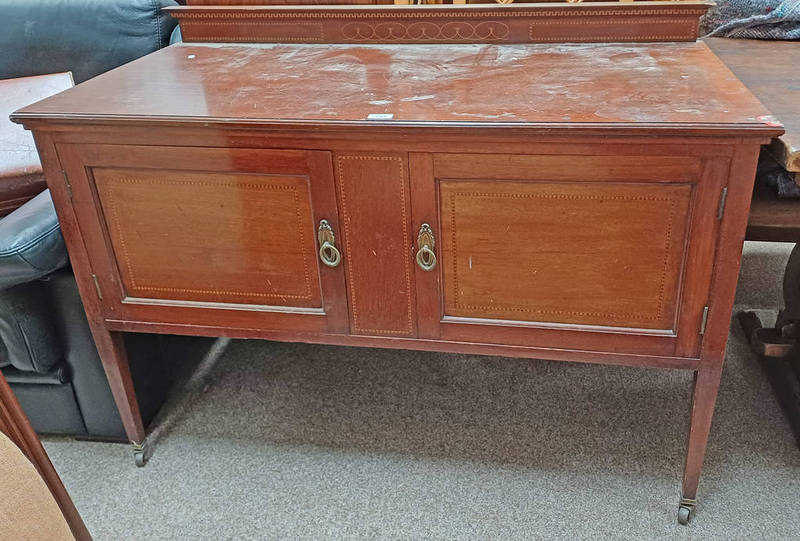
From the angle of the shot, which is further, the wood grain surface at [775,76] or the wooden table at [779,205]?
the wooden table at [779,205]

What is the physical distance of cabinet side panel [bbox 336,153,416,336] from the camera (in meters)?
1.16

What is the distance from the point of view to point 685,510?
4.43 feet

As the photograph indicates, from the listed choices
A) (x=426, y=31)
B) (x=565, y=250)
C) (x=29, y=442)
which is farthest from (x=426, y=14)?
(x=29, y=442)

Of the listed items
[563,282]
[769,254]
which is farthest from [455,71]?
[769,254]

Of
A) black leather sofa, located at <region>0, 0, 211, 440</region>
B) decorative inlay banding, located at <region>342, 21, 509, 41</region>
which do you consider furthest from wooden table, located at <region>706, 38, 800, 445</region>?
black leather sofa, located at <region>0, 0, 211, 440</region>

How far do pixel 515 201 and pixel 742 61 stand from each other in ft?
2.57

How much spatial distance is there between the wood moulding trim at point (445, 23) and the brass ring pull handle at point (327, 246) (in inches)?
21.3

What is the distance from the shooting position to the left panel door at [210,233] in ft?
3.95

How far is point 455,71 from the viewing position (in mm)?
1327

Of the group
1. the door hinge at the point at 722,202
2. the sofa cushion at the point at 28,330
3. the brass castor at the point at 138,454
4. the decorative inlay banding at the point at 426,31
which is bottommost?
the brass castor at the point at 138,454

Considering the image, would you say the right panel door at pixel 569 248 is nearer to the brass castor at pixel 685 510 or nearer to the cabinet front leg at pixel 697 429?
the cabinet front leg at pixel 697 429

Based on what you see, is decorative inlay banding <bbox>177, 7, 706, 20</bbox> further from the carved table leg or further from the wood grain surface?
the carved table leg

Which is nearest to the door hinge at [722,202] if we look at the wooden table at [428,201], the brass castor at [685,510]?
the wooden table at [428,201]

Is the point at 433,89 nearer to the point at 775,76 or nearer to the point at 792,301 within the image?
the point at 775,76
